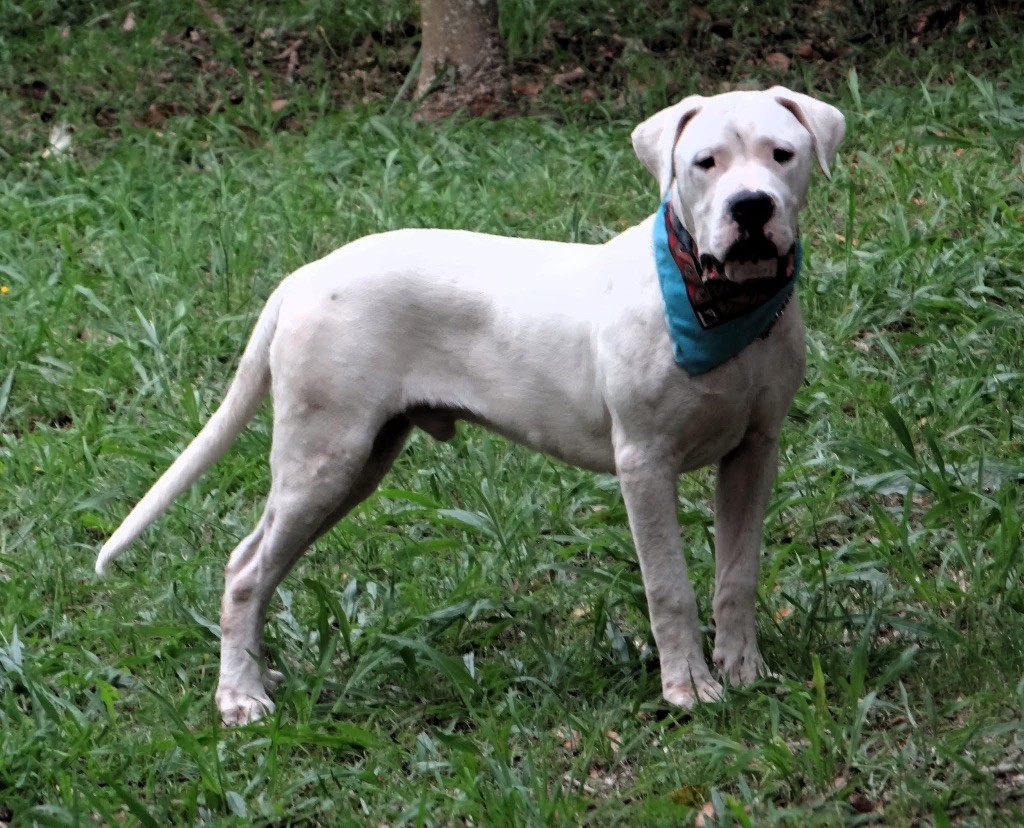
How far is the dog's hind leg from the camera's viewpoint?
4.41 metres

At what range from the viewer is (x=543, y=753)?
13.0 feet

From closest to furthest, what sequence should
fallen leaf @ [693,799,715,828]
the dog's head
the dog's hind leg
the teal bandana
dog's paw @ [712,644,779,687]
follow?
1. fallen leaf @ [693,799,715,828]
2. the dog's head
3. the teal bandana
4. dog's paw @ [712,644,779,687]
5. the dog's hind leg

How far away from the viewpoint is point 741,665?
4.26 m

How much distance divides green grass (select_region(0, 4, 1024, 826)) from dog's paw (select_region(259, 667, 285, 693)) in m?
0.09

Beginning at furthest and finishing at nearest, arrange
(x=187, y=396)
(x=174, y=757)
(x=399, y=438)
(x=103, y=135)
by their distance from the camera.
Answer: (x=103, y=135)
(x=187, y=396)
(x=399, y=438)
(x=174, y=757)

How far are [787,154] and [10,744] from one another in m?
2.64

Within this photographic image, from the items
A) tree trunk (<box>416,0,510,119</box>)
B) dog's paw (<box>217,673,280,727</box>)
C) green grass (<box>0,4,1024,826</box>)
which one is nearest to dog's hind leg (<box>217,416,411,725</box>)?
dog's paw (<box>217,673,280,727</box>)

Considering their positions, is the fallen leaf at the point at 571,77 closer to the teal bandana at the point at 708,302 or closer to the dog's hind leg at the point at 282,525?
the dog's hind leg at the point at 282,525

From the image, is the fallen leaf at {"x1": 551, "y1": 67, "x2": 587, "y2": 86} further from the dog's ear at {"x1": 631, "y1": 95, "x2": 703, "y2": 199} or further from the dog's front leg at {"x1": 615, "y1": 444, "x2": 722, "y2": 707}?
the dog's front leg at {"x1": 615, "y1": 444, "x2": 722, "y2": 707}

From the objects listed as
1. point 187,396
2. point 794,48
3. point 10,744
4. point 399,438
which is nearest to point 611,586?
point 399,438

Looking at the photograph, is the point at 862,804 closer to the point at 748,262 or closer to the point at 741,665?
the point at 741,665

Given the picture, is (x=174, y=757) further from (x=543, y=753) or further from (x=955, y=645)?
(x=955, y=645)

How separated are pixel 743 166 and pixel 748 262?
0.24 meters

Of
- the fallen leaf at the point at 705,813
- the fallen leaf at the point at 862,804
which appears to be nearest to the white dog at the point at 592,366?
the fallen leaf at the point at 705,813
